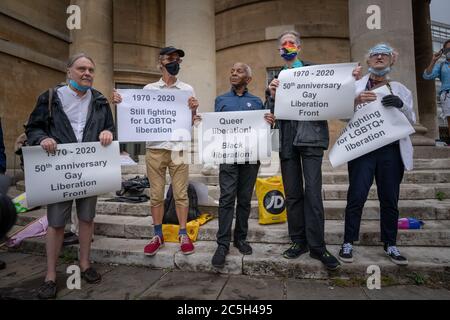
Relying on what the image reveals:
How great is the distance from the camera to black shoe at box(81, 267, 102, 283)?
300 cm

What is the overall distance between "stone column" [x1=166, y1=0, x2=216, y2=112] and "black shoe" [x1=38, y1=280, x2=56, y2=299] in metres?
4.96

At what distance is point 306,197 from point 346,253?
724 millimetres

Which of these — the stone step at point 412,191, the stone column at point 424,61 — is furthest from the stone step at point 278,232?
the stone column at point 424,61

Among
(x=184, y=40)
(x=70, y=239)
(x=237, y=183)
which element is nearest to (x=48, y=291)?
(x=70, y=239)

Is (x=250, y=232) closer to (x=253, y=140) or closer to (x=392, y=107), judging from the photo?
(x=253, y=140)

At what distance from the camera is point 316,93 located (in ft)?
10.4

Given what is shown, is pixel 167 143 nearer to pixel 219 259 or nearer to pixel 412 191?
pixel 219 259

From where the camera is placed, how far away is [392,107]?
315 cm

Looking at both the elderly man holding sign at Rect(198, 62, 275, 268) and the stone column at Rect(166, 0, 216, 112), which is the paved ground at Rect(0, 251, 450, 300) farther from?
the stone column at Rect(166, 0, 216, 112)

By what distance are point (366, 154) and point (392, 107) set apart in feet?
1.93

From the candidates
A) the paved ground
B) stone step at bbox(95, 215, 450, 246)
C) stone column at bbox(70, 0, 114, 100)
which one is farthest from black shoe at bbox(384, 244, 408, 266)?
stone column at bbox(70, 0, 114, 100)

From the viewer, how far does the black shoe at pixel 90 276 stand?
2998 mm

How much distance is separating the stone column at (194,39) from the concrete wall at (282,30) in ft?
11.0

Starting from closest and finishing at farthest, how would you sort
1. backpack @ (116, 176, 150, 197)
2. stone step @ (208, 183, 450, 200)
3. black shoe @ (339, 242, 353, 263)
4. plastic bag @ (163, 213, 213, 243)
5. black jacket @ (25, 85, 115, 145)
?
1. black jacket @ (25, 85, 115, 145)
2. black shoe @ (339, 242, 353, 263)
3. plastic bag @ (163, 213, 213, 243)
4. stone step @ (208, 183, 450, 200)
5. backpack @ (116, 176, 150, 197)
